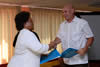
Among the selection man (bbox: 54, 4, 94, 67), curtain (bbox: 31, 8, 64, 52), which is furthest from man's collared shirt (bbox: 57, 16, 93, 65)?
curtain (bbox: 31, 8, 64, 52)

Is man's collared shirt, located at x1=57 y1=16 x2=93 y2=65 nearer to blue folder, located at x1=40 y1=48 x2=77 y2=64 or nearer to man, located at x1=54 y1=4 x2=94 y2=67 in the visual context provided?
man, located at x1=54 y1=4 x2=94 y2=67

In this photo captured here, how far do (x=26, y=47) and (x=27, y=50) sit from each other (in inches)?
1.7

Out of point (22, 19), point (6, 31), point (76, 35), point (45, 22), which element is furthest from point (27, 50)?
point (45, 22)

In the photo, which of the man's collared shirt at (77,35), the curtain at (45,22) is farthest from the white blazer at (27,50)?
the curtain at (45,22)

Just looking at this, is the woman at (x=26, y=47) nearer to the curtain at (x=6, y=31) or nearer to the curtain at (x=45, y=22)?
the curtain at (x=6, y=31)

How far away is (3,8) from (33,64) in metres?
3.84

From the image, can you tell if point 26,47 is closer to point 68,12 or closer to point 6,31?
point 68,12

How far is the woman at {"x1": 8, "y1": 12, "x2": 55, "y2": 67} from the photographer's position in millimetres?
1715

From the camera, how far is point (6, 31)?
5.48 meters

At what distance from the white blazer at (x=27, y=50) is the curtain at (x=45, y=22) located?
4.30 meters

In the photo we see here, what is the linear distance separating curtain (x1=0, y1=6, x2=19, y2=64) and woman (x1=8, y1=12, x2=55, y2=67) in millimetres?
3661

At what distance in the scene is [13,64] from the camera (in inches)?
71.6

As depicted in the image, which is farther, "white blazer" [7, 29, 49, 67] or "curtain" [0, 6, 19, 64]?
"curtain" [0, 6, 19, 64]

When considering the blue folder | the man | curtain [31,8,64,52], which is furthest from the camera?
curtain [31,8,64,52]
